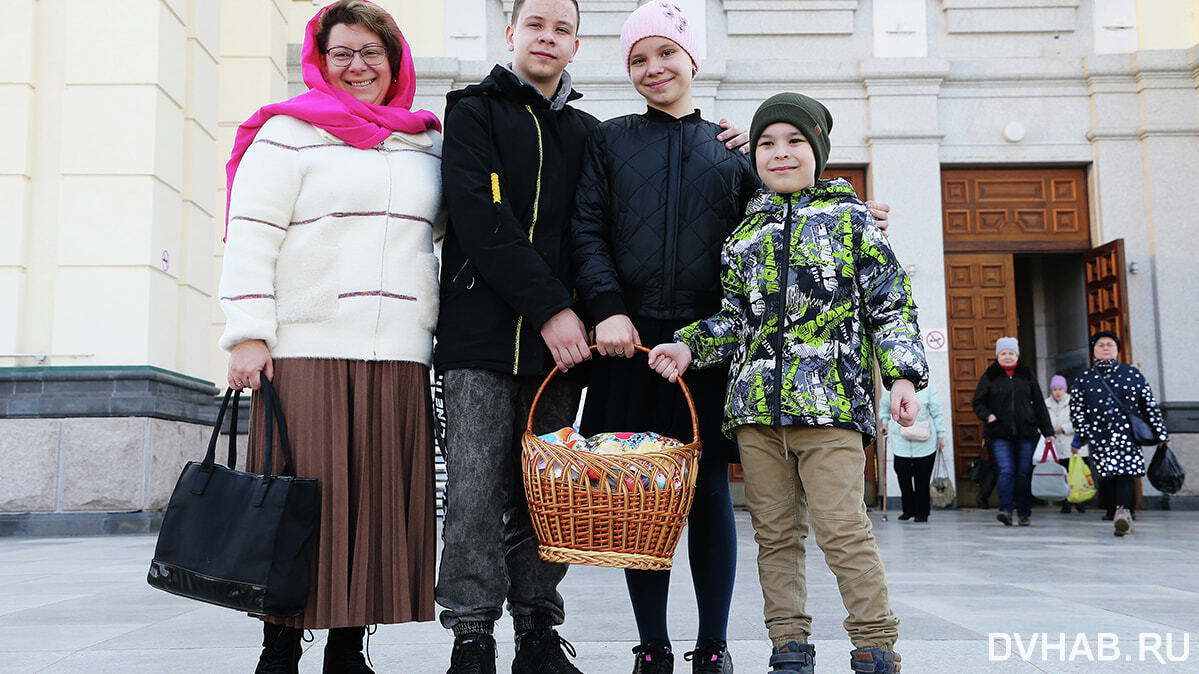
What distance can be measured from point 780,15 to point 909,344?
9660 mm

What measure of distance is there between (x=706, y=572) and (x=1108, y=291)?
9.66 m

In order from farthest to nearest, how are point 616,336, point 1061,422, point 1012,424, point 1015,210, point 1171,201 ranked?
point 1015,210, point 1171,201, point 1061,422, point 1012,424, point 616,336

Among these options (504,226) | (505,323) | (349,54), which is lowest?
(505,323)

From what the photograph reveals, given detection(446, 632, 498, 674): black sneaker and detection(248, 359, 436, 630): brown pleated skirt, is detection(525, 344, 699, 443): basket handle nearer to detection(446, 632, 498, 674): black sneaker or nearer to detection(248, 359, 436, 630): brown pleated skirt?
detection(248, 359, 436, 630): brown pleated skirt

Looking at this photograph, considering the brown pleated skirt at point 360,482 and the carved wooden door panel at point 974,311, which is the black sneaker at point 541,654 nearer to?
the brown pleated skirt at point 360,482

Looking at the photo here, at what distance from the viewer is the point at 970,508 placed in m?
10.7

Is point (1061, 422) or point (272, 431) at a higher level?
point (272, 431)

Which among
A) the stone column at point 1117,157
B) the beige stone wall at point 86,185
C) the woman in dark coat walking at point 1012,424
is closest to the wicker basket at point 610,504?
the beige stone wall at point 86,185

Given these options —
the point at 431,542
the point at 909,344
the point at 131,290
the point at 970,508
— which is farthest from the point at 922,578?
the point at 970,508

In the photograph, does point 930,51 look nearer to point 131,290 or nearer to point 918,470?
point 918,470

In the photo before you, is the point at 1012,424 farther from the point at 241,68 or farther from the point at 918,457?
the point at 241,68

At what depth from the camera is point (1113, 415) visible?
7734 millimetres

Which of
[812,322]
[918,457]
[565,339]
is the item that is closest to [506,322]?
[565,339]

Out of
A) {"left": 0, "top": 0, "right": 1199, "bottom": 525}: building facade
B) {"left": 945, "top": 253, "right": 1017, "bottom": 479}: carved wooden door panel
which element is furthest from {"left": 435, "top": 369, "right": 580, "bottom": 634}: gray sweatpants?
{"left": 945, "top": 253, "right": 1017, "bottom": 479}: carved wooden door panel
